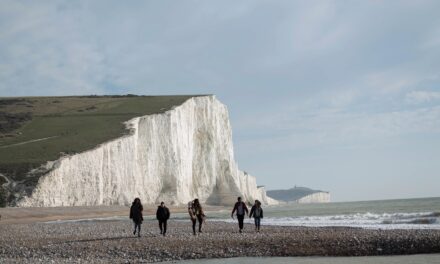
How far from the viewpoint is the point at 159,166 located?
5656 centimetres

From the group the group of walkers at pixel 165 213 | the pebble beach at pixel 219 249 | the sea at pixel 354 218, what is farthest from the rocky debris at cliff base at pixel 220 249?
the sea at pixel 354 218

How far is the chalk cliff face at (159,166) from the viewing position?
4416 cm

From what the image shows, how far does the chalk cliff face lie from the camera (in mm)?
44156

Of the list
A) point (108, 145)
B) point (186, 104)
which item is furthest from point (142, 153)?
point (186, 104)

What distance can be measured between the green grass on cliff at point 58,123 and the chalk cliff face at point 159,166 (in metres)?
1.72

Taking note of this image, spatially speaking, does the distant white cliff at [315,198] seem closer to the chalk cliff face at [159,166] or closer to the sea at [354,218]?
the chalk cliff face at [159,166]

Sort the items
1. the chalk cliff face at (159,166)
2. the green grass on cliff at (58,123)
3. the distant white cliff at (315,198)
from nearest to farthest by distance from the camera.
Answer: the chalk cliff face at (159,166) < the green grass on cliff at (58,123) < the distant white cliff at (315,198)

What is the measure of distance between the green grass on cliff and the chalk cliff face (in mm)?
1721

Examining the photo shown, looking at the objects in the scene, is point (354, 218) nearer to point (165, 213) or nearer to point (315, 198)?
point (165, 213)

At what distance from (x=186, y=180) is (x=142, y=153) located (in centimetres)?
723

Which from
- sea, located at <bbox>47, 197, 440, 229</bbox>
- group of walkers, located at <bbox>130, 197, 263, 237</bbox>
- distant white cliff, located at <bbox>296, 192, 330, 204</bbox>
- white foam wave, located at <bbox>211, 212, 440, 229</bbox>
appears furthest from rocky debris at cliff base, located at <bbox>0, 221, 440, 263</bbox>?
distant white cliff, located at <bbox>296, 192, 330, 204</bbox>

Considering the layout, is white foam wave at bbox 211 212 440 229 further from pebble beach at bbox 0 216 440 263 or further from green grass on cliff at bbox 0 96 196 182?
green grass on cliff at bbox 0 96 196 182

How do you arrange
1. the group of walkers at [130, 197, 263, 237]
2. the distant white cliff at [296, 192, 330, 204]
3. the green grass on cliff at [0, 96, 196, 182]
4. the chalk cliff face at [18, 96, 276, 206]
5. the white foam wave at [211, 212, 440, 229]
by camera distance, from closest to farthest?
the group of walkers at [130, 197, 263, 237] → the white foam wave at [211, 212, 440, 229] → the chalk cliff face at [18, 96, 276, 206] → the green grass on cliff at [0, 96, 196, 182] → the distant white cliff at [296, 192, 330, 204]

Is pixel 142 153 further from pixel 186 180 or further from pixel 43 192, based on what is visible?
pixel 43 192
